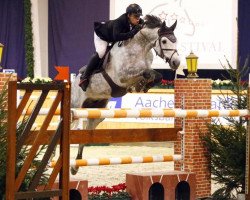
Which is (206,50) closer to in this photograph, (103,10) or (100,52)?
(103,10)

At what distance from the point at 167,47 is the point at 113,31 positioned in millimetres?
752

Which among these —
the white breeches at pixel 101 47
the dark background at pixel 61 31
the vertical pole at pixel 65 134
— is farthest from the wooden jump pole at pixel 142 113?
the dark background at pixel 61 31

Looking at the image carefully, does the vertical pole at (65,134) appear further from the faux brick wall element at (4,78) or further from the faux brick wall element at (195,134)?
the faux brick wall element at (195,134)

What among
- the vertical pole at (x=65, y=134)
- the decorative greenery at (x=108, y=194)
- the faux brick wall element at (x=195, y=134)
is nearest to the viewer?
the vertical pole at (x=65, y=134)

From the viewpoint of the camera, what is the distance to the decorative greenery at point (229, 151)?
7801 millimetres

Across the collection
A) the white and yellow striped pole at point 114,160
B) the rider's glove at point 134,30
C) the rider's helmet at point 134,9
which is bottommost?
the white and yellow striped pole at point 114,160

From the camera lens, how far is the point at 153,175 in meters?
7.20

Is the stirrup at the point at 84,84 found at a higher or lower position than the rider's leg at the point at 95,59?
lower

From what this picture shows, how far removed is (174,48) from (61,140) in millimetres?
4208

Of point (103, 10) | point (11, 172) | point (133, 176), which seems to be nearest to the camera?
point (11, 172)

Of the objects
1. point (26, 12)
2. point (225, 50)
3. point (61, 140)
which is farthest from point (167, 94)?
point (61, 140)

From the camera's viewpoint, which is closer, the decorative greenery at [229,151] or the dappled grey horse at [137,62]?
the decorative greenery at [229,151]

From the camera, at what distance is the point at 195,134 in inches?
324

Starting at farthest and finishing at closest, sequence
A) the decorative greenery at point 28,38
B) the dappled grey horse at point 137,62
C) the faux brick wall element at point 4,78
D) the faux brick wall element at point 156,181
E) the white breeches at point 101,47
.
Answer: the decorative greenery at point 28,38
the white breeches at point 101,47
the dappled grey horse at point 137,62
the faux brick wall element at point 156,181
the faux brick wall element at point 4,78
